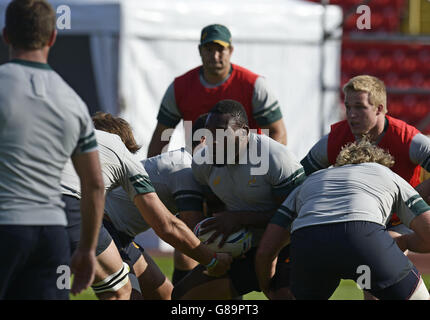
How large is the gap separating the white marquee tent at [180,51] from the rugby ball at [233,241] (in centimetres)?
460

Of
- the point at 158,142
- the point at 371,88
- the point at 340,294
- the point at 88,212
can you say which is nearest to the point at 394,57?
the point at 340,294

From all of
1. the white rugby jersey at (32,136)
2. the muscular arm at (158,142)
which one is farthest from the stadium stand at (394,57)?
the white rugby jersey at (32,136)

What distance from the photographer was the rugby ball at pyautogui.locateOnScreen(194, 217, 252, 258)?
452 cm

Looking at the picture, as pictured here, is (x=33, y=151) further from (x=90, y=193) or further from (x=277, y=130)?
(x=277, y=130)

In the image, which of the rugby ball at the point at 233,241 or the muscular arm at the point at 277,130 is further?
the muscular arm at the point at 277,130

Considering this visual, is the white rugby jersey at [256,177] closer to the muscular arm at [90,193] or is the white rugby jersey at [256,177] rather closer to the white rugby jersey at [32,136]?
the muscular arm at [90,193]

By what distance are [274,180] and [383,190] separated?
0.77 meters

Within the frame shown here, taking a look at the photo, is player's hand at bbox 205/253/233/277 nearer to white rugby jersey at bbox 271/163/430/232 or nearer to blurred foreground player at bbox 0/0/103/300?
white rugby jersey at bbox 271/163/430/232

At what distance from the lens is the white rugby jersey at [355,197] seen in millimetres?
3840

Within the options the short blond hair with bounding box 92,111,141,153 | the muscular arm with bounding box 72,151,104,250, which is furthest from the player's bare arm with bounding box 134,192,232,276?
the short blond hair with bounding box 92,111,141,153

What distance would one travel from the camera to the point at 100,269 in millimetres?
4254

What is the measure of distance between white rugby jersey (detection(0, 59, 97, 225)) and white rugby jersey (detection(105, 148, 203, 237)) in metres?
1.75
